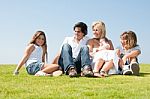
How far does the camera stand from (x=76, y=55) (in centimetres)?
1073

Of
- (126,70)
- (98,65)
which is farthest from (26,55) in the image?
(126,70)

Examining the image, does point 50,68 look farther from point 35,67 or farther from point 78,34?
point 78,34

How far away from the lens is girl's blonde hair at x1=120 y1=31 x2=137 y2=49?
10977mm

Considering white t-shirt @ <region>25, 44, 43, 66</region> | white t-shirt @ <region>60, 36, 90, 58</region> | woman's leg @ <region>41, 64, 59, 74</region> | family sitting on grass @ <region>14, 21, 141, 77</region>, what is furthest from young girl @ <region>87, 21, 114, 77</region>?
white t-shirt @ <region>25, 44, 43, 66</region>

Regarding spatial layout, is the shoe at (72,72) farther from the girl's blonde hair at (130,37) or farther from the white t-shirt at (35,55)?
the girl's blonde hair at (130,37)

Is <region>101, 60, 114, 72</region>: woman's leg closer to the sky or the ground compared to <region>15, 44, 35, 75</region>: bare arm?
closer to the ground

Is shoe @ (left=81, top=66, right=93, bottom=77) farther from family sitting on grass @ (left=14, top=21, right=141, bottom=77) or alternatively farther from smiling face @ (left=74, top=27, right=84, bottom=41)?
smiling face @ (left=74, top=27, right=84, bottom=41)

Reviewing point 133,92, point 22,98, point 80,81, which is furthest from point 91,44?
point 22,98

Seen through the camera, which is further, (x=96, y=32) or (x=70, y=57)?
(x=96, y=32)

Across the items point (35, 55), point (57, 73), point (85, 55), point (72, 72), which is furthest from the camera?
point (35, 55)

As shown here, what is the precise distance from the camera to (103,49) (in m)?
10.8

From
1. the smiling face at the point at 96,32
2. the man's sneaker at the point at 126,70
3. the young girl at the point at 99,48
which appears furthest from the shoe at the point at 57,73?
the man's sneaker at the point at 126,70

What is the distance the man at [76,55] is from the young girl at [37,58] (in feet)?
1.43

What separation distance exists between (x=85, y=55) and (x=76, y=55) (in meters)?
0.84
